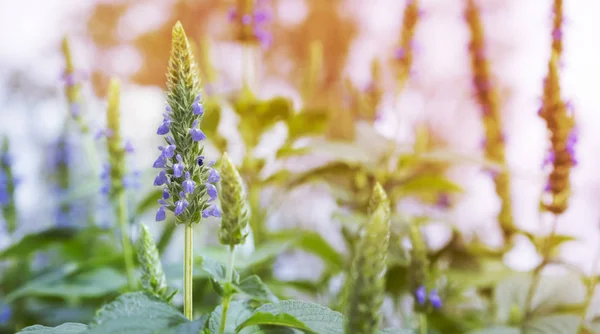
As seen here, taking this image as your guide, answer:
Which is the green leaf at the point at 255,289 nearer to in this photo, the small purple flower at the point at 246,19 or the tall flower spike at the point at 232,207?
the tall flower spike at the point at 232,207

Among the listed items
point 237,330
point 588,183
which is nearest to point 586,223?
point 588,183

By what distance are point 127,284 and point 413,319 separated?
712 mm

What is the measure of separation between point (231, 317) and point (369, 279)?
237 mm

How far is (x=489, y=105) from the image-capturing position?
1.50m

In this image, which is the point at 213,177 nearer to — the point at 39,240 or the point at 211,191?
the point at 211,191

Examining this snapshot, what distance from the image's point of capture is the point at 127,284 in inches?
45.1

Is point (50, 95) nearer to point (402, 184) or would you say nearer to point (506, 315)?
point (402, 184)

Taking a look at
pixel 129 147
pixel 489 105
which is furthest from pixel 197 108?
pixel 489 105

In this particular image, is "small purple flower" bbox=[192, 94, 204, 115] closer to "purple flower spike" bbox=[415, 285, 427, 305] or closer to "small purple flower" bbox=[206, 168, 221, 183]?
"small purple flower" bbox=[206, 168, 221, 183]

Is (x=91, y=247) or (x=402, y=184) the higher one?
(x=402, y=184)

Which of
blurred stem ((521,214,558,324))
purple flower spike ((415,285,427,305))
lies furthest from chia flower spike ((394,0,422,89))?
purple flower spike ((415,285,427,305))

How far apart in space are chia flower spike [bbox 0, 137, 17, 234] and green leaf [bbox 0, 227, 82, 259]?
0.13m

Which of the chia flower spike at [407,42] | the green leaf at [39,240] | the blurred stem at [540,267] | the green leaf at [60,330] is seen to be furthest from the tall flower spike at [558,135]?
the green leaf at [39,240]

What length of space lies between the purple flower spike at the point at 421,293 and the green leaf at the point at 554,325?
0.92 feet
